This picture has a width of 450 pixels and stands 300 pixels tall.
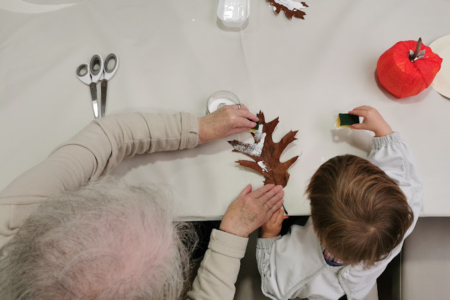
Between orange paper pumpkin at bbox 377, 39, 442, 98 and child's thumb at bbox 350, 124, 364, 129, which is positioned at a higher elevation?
orange paper pumpkin at bbox 377, 39, 442, 98

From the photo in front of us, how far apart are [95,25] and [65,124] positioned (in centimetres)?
33

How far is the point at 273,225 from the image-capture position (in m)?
0.79

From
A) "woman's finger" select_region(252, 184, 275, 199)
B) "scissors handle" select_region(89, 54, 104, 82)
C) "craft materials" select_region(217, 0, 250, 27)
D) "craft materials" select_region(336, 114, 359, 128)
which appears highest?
"craft materials" select_region(217, 0, 250, 27)

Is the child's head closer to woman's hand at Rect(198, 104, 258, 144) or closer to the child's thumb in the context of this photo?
the child's thumb

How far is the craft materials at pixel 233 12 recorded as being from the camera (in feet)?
2.89

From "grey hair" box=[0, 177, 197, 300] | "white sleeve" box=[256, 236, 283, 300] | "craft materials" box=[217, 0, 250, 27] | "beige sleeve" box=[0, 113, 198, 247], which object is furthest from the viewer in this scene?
"craft materials" box=[217, 0, 250, 27]

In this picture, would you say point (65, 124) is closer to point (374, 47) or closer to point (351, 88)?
point (351, 88)

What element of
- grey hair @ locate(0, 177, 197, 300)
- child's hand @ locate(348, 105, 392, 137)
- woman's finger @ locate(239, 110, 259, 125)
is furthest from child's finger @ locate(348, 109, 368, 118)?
grey hair @ locate(0, 177, 197, 300)

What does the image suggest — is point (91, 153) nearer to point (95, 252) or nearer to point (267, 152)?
point (95, 252)

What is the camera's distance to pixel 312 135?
79 centimetres

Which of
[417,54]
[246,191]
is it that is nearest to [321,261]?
[246,191]

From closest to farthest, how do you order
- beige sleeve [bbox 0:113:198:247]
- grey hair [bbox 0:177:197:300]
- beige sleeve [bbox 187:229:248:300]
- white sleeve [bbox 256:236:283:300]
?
grey hair [bbox 0:177:197:300]
beige sleeve [bbox 0:113:198:247]
beige sleeve [bbox 187:229:248:300]
white sleeve [bbox 256:236:283:300]

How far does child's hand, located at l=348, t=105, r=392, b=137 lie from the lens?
0.76 m

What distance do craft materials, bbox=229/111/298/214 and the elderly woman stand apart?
44 millimetres
